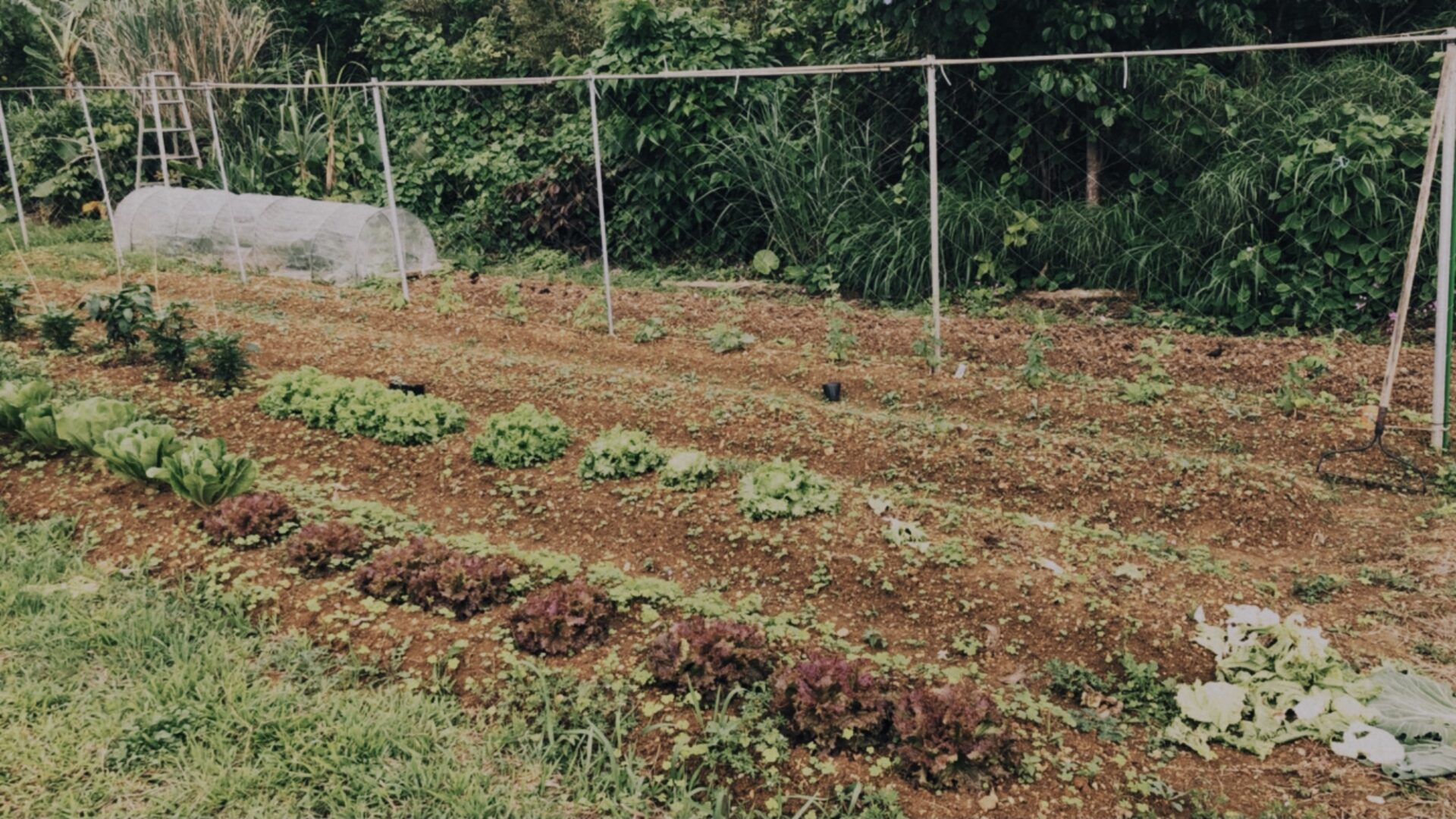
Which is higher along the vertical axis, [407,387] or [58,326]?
[58,326]

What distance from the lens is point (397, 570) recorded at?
4.40 m

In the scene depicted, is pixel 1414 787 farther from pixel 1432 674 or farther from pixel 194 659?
pixel 194 659

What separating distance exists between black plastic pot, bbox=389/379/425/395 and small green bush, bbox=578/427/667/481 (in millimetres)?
1909

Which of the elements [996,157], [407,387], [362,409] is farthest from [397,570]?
[996,157]

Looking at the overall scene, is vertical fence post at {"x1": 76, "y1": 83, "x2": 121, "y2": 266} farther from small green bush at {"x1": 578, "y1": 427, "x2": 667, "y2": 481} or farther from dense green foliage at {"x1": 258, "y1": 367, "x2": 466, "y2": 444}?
small green bush at {"x1": 578, "y1": 427, "x2": 667, "y2": 481}

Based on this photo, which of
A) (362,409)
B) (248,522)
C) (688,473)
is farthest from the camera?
(362,409)

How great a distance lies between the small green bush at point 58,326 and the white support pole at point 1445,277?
29.7 ft

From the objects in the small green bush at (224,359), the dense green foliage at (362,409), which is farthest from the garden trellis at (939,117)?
the small green bush at (224,359)

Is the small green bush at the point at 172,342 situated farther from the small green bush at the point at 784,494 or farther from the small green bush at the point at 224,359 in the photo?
the small green bush at the point at 784,494

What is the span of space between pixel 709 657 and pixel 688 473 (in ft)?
6.02

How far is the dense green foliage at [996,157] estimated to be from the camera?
8.40m

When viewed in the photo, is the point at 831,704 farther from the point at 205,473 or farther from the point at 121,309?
the point at 121,309

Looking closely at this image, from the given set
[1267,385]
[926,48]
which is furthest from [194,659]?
[926,48]

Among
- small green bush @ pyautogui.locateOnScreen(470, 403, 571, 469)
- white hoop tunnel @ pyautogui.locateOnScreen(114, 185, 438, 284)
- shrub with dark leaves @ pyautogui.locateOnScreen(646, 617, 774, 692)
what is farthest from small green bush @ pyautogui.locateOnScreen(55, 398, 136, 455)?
white hoop tunnel @ pyautogui.locateOnScreen(114, 185, 438, 284)
